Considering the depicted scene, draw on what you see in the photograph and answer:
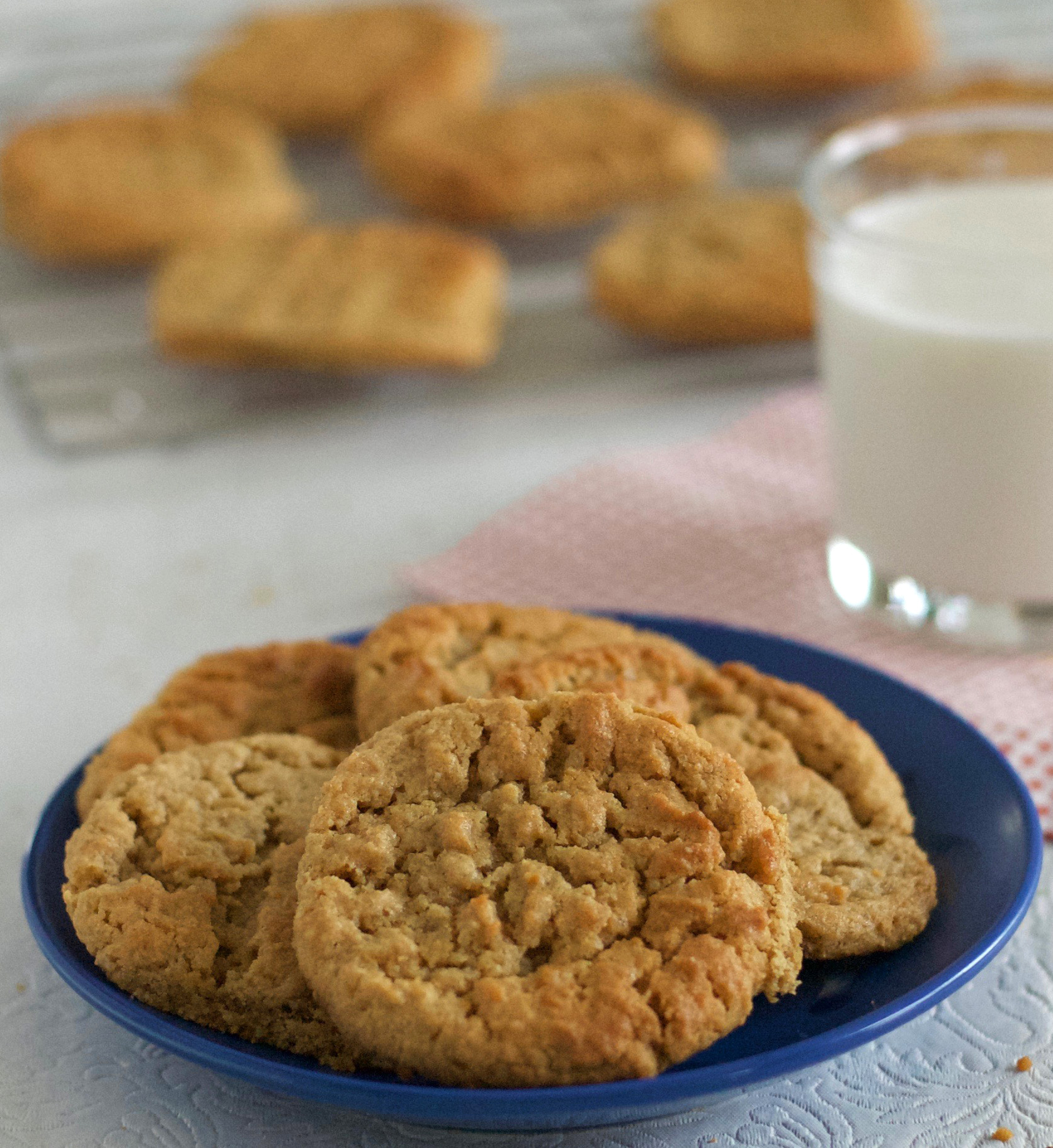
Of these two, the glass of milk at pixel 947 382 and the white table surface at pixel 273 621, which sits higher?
the glass of milk at pixel 947 382

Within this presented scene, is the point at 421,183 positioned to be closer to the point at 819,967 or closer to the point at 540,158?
the point at 540,158

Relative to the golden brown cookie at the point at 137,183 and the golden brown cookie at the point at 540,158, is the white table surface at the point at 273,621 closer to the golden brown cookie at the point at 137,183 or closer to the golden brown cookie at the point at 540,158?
the golden brown cookie at the point at 137,183

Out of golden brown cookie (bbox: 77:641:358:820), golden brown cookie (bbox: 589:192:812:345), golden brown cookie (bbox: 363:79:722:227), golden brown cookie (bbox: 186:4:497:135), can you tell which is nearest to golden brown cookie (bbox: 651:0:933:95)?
golden brown cookie (bbox: 363:79:722:227)

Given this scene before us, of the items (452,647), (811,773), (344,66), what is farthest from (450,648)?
(344,66)

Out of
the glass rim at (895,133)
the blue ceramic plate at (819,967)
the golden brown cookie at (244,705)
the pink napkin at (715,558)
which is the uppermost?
the glass rim at (895,133)

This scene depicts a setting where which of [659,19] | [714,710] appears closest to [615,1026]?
[714,710]

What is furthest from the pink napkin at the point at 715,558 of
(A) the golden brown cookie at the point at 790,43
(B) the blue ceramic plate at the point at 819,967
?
(A) the golden brown cookie at the point at 790,43
